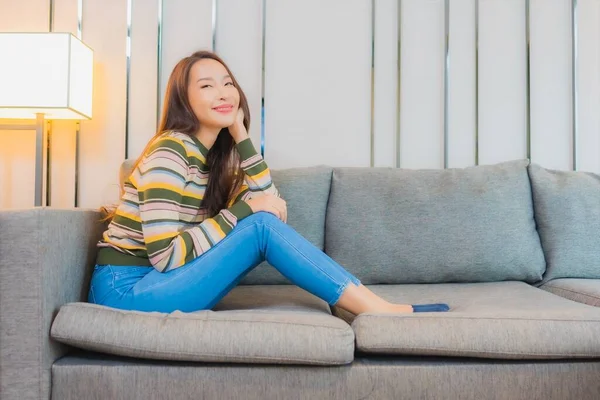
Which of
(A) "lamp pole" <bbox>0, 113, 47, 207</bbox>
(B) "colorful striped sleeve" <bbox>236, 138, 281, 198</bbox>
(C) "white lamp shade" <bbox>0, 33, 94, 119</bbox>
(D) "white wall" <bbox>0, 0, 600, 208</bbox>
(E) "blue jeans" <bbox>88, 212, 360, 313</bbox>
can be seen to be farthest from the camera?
(D) "white wall" <bbox>0, 0, 600, 208</bbox>

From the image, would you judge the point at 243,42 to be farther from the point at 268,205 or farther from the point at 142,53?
the point at 268,205

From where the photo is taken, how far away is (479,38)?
2279 mm

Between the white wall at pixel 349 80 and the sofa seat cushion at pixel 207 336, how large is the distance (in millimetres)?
1077

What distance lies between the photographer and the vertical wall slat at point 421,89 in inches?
88.7

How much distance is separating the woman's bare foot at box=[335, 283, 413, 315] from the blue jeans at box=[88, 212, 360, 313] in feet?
0.06

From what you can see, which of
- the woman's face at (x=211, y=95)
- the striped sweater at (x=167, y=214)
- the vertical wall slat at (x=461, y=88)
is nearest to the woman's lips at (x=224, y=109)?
the woman's face at (x=211, y=95)

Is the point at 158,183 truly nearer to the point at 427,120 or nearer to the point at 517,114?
the point at 427,120

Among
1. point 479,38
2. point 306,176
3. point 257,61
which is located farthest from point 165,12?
point 479,38

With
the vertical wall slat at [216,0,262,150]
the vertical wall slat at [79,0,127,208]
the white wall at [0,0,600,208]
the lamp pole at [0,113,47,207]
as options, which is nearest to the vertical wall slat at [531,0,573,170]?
the white wall at [0,0,600,208]

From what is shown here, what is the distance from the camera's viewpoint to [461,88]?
2.26 metres

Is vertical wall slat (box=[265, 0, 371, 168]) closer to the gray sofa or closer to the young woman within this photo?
the young woman

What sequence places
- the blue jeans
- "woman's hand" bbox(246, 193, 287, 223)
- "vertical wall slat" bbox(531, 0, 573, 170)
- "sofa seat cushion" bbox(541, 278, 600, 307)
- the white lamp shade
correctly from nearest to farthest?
1. the blue jeans
2. "woman's hand" bbox(246, 193, 287, 223)
3. "sofa seat cushion" bbox(541, 278, 600, 307)
4. the white lamp shade
5. "vertical wall slat" bbox(531, 0, 573, 170)

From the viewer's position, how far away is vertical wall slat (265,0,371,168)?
7.25ft

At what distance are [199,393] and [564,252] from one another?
133 centimetres
